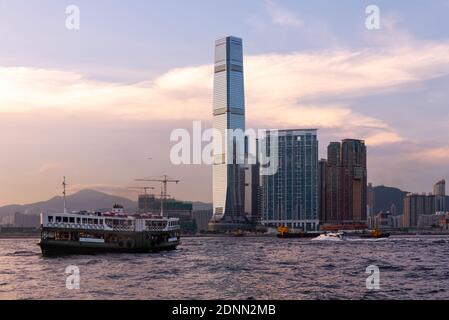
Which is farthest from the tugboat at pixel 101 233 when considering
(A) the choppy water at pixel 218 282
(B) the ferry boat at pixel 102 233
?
(A) the choppy water at pixel 218 282

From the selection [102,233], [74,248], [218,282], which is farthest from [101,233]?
[218,282]

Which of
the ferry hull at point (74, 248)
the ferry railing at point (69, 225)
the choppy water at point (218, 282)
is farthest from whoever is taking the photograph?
the ferry railing at point (69, 225)

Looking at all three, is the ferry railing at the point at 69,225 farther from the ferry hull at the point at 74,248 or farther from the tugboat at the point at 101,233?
the ferry hull at the point at 74,248

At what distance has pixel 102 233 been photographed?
112562mm

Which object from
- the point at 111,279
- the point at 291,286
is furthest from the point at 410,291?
the point at 111,279

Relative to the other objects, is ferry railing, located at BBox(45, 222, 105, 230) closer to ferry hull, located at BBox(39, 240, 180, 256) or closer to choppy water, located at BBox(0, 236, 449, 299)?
ferry hull, located at BBox(39, 240, 180, 256)

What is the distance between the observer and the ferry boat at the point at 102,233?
106000 mm

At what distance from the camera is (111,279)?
65188 millimetres

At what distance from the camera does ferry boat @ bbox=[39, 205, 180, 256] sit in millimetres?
106000

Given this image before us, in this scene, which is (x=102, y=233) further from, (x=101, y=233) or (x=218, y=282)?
(x=218, y=282)

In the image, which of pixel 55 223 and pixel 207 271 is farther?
pixel 55 223
